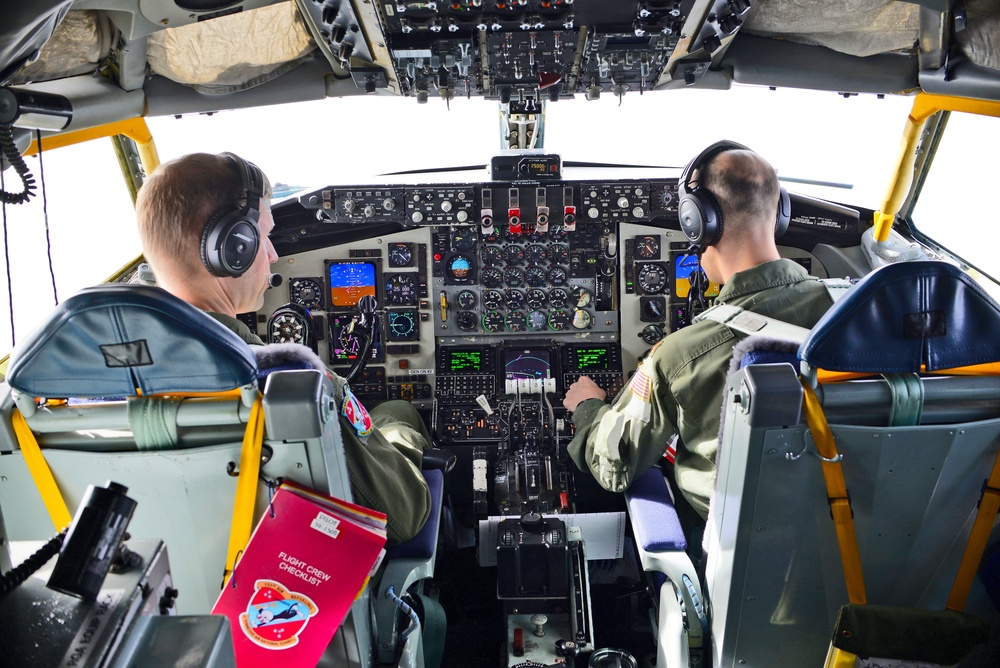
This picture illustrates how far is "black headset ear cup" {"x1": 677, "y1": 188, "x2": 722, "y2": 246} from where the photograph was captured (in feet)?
6.29

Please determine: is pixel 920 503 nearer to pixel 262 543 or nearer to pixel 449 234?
pixel 262 543

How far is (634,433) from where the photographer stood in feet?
6.14

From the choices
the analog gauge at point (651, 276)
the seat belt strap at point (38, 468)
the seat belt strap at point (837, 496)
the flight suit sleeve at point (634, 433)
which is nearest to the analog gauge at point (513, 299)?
the analog gauge at point (651, 276)

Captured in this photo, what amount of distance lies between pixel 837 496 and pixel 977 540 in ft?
0.92

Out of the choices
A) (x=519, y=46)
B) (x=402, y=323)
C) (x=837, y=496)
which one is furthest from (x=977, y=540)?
(x=402, y=323)

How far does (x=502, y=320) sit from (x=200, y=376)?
7.11 feet

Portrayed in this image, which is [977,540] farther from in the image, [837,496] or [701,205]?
[701,205]

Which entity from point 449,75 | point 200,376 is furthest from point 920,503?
point 449,75

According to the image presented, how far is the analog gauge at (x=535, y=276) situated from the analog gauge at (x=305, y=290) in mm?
881

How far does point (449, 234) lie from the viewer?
3.22 meters

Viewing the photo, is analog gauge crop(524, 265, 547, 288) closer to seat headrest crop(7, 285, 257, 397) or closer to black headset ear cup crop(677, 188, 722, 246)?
black headset ear cup crop(677, 188, 722, 246)

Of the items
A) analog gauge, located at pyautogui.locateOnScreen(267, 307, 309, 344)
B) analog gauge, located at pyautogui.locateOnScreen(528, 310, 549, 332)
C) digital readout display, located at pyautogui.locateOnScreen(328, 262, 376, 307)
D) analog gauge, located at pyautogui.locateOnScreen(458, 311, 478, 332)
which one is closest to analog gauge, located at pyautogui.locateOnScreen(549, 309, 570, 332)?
analog gauge, located at pyautogui.locateOnScreen(528, 310, 549, 332)

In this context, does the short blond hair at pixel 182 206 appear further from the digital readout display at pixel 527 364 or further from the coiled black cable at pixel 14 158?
the digital readout display at pixel 527 364

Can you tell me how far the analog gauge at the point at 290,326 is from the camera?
10.4ft
